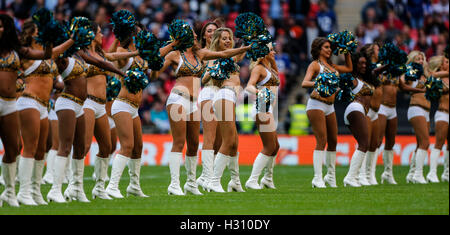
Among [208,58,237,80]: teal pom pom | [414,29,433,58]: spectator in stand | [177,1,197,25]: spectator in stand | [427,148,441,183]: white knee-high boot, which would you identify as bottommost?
[427,148,441,183]: white knee-high boot

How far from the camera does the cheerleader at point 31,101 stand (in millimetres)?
7254

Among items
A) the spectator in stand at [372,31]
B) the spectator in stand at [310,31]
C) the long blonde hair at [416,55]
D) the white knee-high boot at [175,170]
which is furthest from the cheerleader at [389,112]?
the spectator in stand at [372,31]

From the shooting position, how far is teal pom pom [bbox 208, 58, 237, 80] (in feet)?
29.9

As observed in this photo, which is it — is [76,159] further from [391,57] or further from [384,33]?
[384,33]

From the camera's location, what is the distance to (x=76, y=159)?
7.97 meters

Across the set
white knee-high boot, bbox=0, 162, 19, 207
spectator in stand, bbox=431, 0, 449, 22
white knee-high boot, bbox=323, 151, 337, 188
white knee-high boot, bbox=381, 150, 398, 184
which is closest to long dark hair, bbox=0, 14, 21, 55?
white knee-high boot, bbox=0, 162, 19, 207

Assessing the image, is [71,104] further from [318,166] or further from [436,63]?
[436,63]

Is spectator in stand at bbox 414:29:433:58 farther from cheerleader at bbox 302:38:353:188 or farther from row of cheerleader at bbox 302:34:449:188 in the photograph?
cheerleader at bbox 302:38:353:188

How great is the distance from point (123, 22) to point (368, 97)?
156 inches

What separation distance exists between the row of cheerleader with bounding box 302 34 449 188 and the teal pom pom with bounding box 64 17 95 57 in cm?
336

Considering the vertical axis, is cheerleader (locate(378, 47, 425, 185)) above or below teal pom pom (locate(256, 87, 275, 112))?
below

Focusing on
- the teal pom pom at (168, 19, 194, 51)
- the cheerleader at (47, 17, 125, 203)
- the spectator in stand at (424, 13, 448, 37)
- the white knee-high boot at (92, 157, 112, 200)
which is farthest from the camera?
the spectator in stand at (424, 13, 448, 37)

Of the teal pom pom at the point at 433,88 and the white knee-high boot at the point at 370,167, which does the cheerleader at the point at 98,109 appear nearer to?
the white knee-high boot at the point at 370,167

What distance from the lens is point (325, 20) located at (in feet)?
64.2
